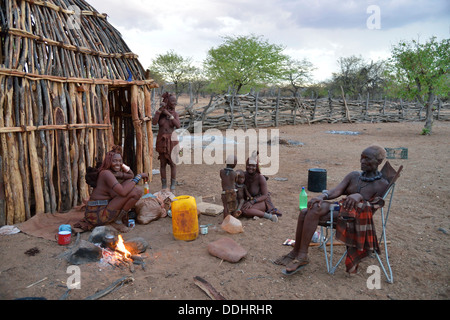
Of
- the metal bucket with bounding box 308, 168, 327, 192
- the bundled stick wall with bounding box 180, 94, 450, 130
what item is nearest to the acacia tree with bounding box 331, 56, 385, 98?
the bundled stick wall with bounding box 180, 94, 450, 130

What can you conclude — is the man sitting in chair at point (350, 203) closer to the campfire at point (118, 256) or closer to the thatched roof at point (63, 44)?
the campfire at point (118, 256)

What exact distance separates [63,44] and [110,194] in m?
2.48

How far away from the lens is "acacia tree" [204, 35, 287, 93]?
807 inches

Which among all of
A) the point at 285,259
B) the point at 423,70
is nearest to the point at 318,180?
the point at 285,259

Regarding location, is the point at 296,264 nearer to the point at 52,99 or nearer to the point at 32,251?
the point at 32,251

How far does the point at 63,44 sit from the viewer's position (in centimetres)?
483

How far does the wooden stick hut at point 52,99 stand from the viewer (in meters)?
4.24

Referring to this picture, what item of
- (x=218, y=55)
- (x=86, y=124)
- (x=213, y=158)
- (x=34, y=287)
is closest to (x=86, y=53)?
(x=86, y=124)

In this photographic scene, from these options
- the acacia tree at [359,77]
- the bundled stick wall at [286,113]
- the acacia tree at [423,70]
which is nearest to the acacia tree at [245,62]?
the bundled stick wall at [286,113]

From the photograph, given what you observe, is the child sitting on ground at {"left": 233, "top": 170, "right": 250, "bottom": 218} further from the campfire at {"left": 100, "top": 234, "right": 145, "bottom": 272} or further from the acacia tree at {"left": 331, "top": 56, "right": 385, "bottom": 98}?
the acacia tree at {"left": 331, "top": 56, "right": 385, "bottom": 98}

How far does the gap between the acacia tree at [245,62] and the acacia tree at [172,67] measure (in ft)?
24.8

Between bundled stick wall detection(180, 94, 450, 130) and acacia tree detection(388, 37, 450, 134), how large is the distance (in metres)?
4.96
